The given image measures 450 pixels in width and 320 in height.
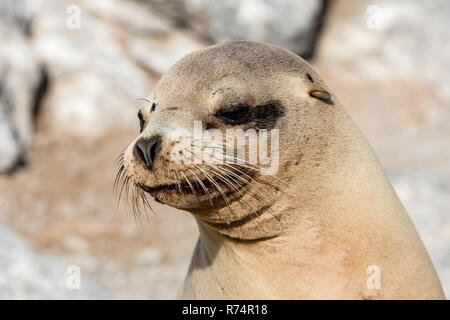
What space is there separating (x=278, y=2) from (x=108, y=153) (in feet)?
13.9

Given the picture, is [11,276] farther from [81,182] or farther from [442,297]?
[81,182]

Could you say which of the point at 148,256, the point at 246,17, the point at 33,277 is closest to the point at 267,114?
the point at 33,277

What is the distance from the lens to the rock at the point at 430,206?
20.8 feet

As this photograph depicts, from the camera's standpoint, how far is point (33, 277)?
214 inches

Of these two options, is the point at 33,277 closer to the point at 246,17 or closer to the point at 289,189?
the point at 289,189

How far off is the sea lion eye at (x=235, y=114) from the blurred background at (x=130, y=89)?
18.3 ft

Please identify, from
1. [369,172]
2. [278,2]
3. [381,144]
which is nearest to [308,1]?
[278,2]

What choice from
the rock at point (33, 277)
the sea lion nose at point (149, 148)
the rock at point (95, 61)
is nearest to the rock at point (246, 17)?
the rock at point (95, 61)

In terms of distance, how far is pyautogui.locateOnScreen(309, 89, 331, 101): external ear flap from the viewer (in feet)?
10.9

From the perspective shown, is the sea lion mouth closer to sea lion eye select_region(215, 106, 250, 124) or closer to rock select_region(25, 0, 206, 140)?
sea lion eye select_region(215, 106, 250, 124)

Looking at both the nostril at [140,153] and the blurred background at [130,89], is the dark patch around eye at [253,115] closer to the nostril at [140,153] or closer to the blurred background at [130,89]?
the nostril at [140,153]

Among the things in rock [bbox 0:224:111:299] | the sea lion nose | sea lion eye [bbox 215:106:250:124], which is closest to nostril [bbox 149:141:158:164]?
the sea lion nose

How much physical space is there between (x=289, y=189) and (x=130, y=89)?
9.36 meters

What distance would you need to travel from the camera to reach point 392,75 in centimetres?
1296
